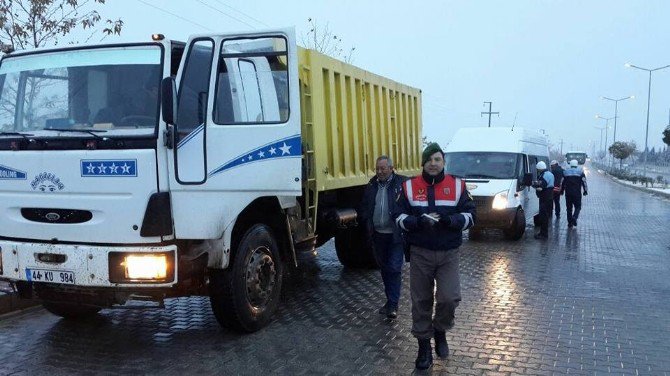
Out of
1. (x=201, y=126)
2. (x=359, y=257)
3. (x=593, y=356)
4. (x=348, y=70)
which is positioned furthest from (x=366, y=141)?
(x=593, y=356)

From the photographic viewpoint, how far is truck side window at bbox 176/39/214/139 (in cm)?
532

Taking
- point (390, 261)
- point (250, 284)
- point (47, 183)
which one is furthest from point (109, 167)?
point (390, 261)

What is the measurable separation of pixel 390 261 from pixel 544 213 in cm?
823

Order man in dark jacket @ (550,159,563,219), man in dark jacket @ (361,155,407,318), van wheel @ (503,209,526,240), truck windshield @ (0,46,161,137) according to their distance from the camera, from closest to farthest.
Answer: truck windshield @ (0,46,161,137), man in dark jacket @ (361,155,407,318), van wheel @ (503,209,526,240), man in dark jacket @ (550,159,563,219)

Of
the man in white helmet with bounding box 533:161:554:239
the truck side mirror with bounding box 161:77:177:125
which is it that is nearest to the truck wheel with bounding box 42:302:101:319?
the truck side mirror with bounding box 161:77:177:125

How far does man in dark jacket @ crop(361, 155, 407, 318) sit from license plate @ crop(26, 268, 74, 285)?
3047 millimetres

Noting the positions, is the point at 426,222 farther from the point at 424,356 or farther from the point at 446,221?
the point at 424,356

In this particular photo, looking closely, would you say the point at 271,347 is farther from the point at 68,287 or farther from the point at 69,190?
the point at 69,190

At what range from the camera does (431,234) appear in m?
5.04

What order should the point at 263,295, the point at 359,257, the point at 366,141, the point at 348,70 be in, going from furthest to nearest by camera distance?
1. the point at 359,257
2. the point at 366,141
3. the point at 348,70
4. the point at 263,295

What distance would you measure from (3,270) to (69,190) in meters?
0.93

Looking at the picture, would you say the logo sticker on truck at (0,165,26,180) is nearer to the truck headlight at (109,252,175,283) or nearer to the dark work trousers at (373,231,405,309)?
the truck headlight at (109,252,175,283)

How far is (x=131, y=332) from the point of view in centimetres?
619

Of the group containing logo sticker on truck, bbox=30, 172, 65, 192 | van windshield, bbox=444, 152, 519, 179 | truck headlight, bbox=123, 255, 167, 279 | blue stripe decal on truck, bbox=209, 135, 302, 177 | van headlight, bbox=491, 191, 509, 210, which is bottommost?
van headlight, bbox=491, 191, 509, 210
